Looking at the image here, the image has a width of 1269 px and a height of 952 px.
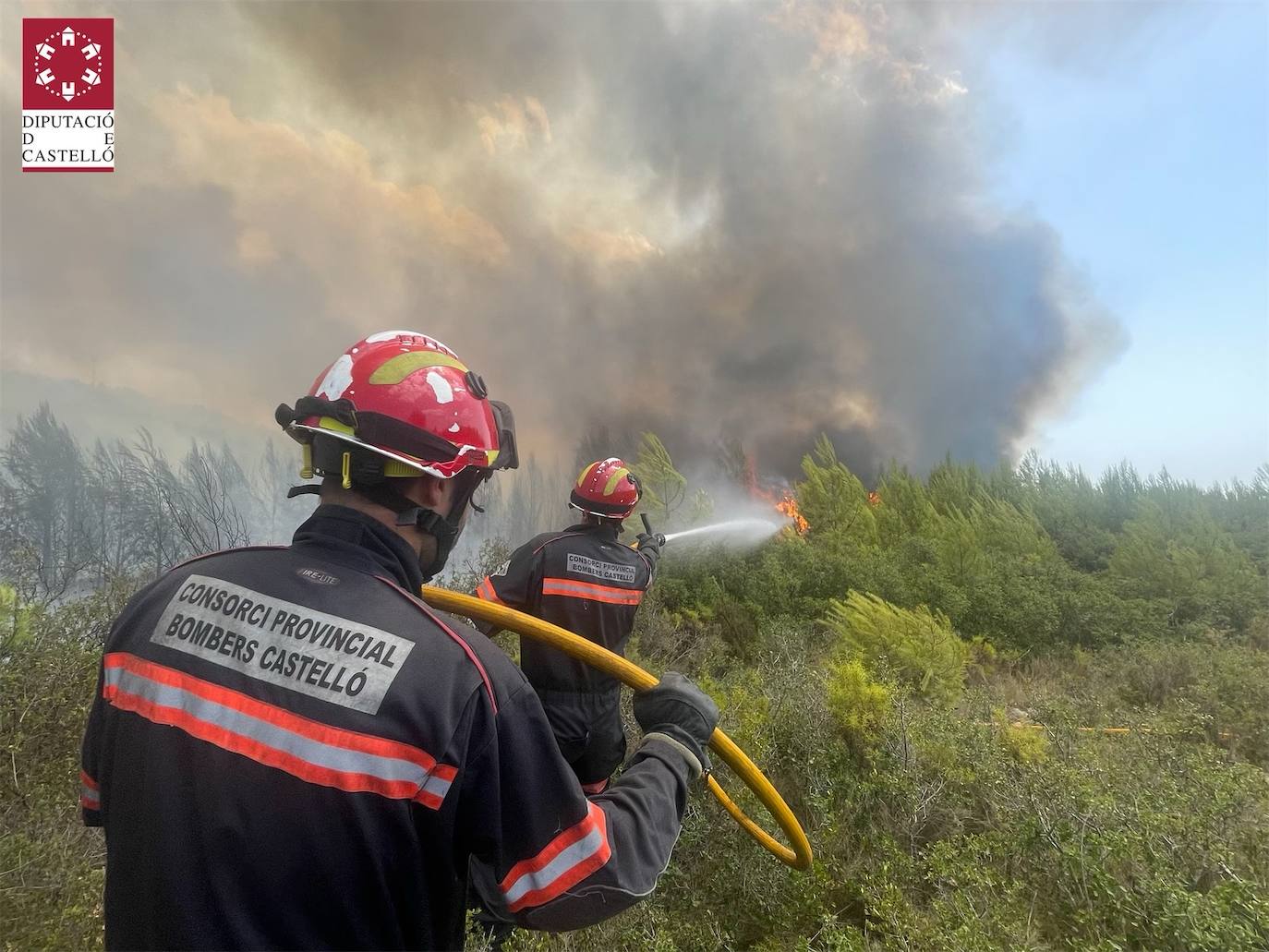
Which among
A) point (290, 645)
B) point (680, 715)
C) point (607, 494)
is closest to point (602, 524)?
point (607, 494)

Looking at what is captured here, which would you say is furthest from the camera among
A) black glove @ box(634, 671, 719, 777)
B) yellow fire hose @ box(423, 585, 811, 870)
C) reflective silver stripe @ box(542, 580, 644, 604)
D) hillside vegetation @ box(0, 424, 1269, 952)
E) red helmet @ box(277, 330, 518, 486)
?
reflective silver stripe @ box(542, 580, 644, 604)

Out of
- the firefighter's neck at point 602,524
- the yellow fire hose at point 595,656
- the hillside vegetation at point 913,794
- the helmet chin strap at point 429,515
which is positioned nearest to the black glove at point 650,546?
the firefighter's neck at point 602,524

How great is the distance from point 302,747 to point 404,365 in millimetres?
928

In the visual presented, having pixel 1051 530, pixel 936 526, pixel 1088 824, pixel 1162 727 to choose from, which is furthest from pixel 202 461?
pixel 1051 530

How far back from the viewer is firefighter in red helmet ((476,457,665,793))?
3760mm

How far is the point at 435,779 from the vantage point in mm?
1125

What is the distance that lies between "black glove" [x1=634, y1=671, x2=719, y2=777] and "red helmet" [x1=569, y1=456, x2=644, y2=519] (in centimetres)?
215

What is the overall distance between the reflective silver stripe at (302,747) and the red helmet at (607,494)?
304cm

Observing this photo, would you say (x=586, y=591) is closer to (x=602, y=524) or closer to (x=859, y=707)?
(x=602, y=524)

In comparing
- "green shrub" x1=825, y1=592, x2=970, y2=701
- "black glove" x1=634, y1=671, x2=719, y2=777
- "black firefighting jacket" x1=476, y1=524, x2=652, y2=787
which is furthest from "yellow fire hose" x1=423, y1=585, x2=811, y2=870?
"green shrub" x1=825, y1=592, x2=970, y2=701

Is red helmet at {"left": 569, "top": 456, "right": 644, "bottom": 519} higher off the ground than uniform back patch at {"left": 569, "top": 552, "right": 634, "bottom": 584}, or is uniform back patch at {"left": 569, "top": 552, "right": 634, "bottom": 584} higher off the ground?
red helmet at {"left": 569, "top": 456, "right": 644, "bottom": 519}

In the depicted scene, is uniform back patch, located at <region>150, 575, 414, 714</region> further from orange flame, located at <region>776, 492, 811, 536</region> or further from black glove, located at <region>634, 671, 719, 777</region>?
orange flame, located at <region>776, 492, 811, 536</region>

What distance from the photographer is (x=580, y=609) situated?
380 cm

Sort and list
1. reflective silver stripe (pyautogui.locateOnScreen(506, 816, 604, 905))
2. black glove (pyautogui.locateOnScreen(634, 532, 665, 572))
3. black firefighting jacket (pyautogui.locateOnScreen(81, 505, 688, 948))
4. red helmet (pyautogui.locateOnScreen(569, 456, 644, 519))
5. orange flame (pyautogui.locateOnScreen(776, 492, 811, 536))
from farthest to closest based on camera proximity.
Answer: orange flame (pyautogui.locateOnScreen(776, 492, 811, 536)), black glove (pyautogui.locateOnScreen(634, 532, 665, 572)), red helmet (pyautogui.locateOnScreen(569, 456, 644, 519)), reflective silver stripe (pyautogui.locateOnScreen(506, 816, 604, 905)), black firefighting jacket (pyautogui.locateOnScreen(81, 505, 688, 948))
